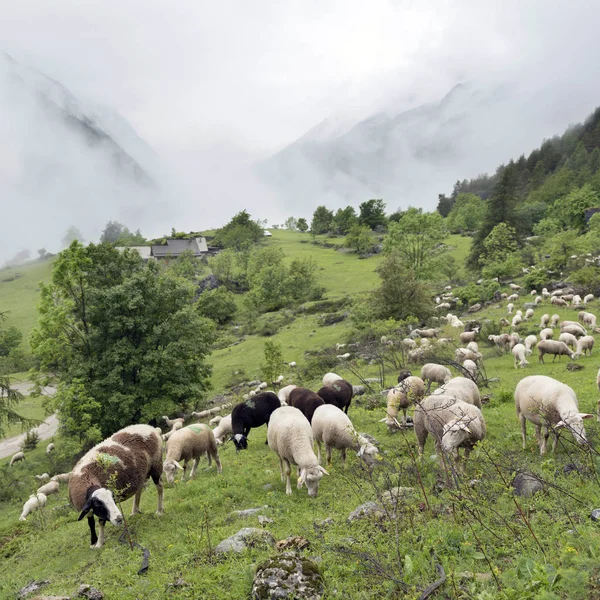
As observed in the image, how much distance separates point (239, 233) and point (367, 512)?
359ft

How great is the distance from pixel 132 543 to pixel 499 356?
22.1 meters

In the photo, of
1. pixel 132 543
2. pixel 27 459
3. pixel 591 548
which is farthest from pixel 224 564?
pixel 27 459

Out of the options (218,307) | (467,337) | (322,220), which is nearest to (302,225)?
(322,220)

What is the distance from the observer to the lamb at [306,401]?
1421cm

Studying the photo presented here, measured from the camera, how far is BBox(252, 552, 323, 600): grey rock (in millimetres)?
5199

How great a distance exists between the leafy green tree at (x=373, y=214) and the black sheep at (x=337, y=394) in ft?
343

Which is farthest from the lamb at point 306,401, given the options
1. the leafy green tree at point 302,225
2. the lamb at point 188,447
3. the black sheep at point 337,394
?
the leafy green tree at point 302,225

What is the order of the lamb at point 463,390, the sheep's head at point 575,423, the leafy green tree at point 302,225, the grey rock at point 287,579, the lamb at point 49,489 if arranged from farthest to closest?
the leafy green tree at point 302,225 < the lamb at point 49,489 < the lamb at point 463,390 < the sheep's head at point 575,423 < the grey rock at point 287,579

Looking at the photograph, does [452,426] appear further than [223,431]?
No

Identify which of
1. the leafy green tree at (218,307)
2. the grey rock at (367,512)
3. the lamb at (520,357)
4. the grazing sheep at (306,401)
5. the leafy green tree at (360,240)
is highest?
the leafy green tree at (360,240)

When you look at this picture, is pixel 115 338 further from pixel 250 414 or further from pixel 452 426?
pixel 452 426

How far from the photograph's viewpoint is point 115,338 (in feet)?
89.1

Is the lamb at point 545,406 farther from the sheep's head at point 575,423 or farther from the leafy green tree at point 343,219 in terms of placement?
the leafy green tree at point 343,219

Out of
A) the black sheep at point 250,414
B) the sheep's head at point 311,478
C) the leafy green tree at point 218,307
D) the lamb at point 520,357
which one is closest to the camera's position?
the sheep's head at point 311,478
